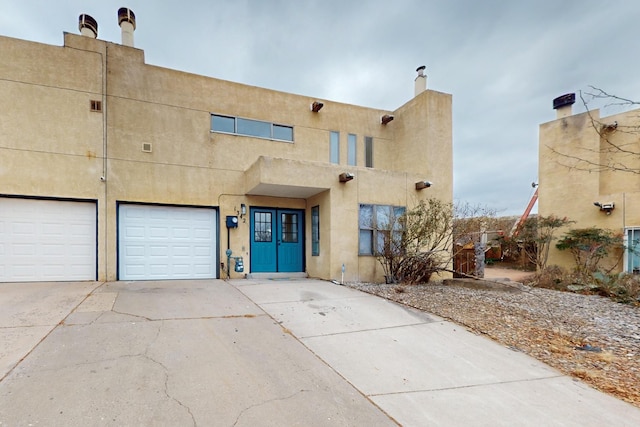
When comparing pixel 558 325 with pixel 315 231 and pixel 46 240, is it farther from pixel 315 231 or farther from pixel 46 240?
pixel 46 240

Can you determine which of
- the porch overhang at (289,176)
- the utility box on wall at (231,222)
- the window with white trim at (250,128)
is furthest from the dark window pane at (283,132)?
the utility box on wall at (231,222)

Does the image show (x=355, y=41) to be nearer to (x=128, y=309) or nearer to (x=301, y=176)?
(x=301, y=176)

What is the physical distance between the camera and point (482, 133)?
17.3 metres

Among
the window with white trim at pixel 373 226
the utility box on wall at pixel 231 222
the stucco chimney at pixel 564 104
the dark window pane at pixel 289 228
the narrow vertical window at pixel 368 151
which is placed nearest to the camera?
the window with white trim at pixel 373 226

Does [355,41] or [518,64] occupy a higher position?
[355,41]

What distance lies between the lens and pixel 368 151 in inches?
439

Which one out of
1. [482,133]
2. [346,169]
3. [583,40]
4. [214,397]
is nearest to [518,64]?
[583,40]

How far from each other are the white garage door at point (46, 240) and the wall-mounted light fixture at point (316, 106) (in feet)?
22.8

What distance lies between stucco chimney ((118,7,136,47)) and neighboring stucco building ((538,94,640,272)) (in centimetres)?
1404

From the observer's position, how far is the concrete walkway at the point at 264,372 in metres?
2.53

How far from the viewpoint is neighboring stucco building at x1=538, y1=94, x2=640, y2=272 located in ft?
38.3

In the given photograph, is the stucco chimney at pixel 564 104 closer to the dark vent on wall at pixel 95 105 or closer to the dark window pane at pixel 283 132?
the dark window pane at pixel 283 132

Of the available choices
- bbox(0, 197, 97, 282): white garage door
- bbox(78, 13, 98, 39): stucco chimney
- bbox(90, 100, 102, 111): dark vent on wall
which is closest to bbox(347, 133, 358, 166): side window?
bbox(90, 100, 102, 111): dark vent on wall

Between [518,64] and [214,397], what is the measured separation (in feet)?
37.2
